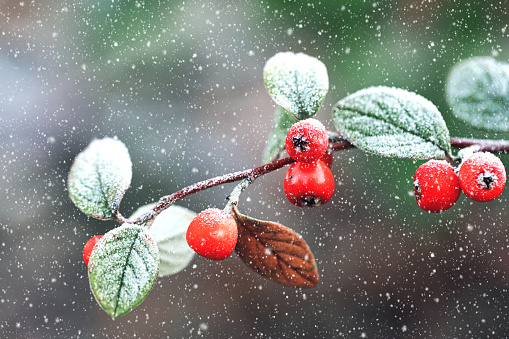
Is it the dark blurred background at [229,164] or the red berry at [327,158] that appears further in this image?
the dark blurred background at [229,164]

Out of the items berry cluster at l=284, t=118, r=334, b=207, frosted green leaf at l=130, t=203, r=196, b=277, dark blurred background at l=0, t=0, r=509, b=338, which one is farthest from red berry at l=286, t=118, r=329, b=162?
dark blurred background at l=0, t=0, r=509, b=338

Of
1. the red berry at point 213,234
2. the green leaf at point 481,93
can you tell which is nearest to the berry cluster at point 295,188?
the red berry at point 213,234

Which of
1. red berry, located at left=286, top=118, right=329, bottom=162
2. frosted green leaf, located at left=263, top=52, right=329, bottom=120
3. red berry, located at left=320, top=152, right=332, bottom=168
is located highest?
frosted green leaf, located at left=263, top=52, right=329, bottom=120

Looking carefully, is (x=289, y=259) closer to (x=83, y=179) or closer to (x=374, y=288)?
(x=83, y=179)

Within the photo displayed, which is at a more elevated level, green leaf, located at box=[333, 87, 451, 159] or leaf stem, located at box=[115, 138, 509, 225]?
green leaf, located at box=[333, 87, 451, 159]

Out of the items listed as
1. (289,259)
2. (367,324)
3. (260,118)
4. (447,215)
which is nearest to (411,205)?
(447,215)

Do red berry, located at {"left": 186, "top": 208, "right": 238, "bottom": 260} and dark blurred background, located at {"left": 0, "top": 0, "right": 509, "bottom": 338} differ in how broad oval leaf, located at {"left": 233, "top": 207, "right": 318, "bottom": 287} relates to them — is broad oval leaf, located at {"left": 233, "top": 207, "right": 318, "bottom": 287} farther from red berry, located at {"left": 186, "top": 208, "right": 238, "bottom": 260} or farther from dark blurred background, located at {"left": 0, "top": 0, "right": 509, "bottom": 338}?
dark blurred background, located at {"left": 0, "top": 0, "right": 509, "bottom": 338}

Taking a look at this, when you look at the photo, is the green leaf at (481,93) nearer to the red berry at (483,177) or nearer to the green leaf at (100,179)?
the red berry at (483,177)
